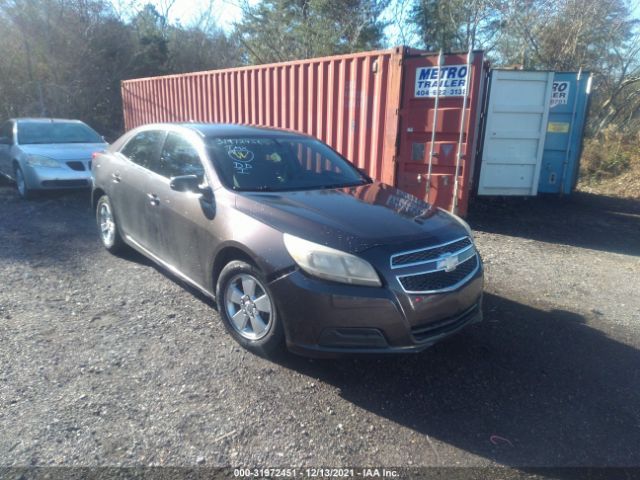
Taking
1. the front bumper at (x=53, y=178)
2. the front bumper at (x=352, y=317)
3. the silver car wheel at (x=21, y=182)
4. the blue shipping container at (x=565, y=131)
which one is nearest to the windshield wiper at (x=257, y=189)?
the front bumper at (x=352, y=317)

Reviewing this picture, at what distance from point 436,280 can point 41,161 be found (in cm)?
780

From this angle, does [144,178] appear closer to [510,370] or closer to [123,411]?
[123,411]

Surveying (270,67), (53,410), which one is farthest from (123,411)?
(270,67)

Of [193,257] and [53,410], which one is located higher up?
[193,257]

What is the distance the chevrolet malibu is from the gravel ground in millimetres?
350

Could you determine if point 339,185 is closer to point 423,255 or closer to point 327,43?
point 423,255

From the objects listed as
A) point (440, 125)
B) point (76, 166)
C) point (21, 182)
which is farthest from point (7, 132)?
point (440, 125)

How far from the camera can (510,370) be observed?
3482mm

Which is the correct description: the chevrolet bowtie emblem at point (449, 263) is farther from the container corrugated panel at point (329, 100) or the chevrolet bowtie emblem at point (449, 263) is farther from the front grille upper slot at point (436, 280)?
the container corrugated panel at point (329, 100)

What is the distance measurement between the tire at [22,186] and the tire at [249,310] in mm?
6635

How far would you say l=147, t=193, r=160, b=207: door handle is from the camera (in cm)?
441

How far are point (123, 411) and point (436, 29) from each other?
73.2 ft

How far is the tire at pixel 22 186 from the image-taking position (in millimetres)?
8625

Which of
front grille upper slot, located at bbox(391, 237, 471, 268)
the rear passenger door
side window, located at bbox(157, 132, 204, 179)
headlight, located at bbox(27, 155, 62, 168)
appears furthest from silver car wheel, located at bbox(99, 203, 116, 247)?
front grille upper slot, located at bbox(391, 237, 471, 268)
